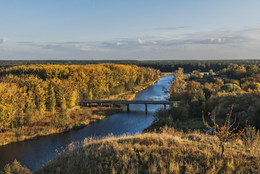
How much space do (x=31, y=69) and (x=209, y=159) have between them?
74207mm

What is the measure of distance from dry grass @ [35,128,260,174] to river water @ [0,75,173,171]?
1085cm

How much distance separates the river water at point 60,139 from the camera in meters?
28.1

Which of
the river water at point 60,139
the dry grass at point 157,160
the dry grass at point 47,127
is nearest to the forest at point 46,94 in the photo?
the dry grass at point 47,127

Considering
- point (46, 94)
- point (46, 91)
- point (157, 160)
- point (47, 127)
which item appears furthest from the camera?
point (46, 94)

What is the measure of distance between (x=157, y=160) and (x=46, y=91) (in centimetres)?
4265

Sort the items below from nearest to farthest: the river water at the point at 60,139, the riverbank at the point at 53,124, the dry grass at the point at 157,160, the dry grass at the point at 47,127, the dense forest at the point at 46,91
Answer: the dry grass at the point at 157,160
the river water at the point at 60,139
the dry grass at the point at 47,127
the riverbank at the point at 53,124
the dense forest at the point at 46,91

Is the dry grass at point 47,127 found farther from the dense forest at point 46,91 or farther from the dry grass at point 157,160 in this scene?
the dry grass at point 157,160

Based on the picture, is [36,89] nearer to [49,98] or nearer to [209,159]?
[49,98]

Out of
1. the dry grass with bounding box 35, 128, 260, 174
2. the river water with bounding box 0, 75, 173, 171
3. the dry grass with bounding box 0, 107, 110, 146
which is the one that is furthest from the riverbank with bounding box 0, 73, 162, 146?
the dry grass with bounding box 35, 128, 260, 174

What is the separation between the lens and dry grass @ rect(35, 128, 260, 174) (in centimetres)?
868

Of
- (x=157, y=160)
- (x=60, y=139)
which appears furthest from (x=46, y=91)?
(x=157, y=160)

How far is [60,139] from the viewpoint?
3588cm

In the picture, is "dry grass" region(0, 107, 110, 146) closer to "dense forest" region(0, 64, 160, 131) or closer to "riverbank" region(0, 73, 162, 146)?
"riverbank" region(0, 73, 162, 146)

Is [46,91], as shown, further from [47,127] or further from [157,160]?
[157,160]
